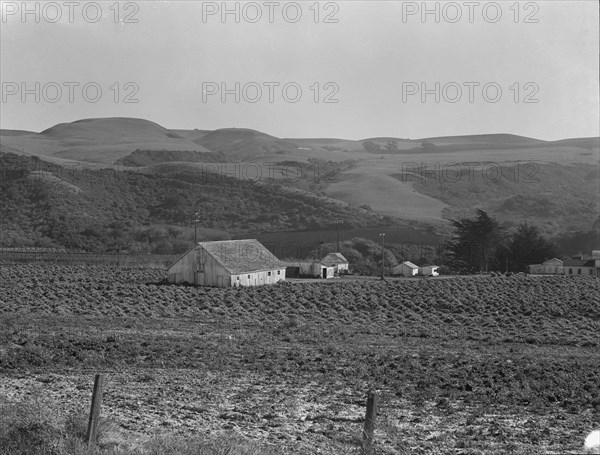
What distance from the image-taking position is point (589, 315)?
113 feet

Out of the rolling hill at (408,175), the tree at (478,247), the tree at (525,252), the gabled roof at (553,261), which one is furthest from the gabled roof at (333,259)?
the rolling hill at (408,175)

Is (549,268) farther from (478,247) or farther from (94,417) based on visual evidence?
(94,417)

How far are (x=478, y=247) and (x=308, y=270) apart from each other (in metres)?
18.4

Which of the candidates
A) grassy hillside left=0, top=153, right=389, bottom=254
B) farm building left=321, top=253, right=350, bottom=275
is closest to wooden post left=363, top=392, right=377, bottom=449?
farm building left=321, top=253, right=350, bottom=275

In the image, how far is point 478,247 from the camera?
64.8 meters

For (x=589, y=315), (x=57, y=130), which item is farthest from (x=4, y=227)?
(x=57, y=130)

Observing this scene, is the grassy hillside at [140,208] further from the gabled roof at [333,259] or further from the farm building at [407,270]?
the farm building at [407,270]

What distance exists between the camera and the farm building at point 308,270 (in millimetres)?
53531

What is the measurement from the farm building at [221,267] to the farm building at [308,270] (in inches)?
279

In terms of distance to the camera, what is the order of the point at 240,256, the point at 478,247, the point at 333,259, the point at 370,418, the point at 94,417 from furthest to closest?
the point at 478,247
the point at 333,259
the point at 240,256
the point at 94,417
the point at 370,418

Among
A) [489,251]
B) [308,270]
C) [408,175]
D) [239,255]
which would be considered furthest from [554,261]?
[408,175]

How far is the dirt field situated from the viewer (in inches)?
403

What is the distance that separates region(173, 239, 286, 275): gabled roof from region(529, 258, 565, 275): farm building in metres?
25.9

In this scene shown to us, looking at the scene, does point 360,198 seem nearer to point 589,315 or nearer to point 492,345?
point 589,315
